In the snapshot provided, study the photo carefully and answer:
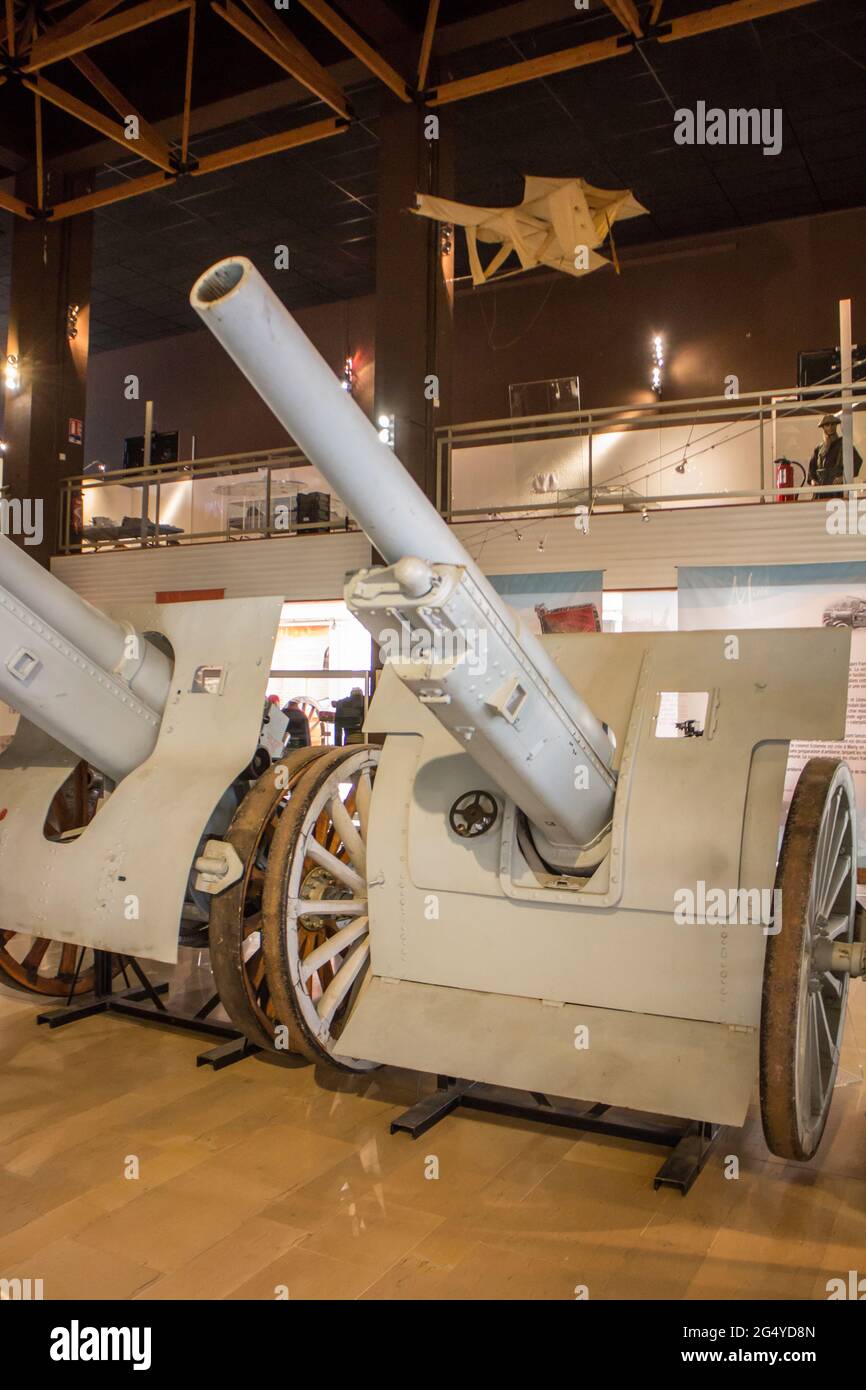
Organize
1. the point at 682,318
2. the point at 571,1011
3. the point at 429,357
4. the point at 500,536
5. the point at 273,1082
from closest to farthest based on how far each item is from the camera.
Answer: the point at 571,1011 → the point at 273,1082 → the point at 500,536 → the point at 429,357 → the point at 682,318

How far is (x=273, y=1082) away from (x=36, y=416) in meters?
8.87

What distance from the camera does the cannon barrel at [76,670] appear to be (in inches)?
154

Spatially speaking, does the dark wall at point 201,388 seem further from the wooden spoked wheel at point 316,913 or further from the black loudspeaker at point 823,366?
the wooden spoked wheel at point 316,913

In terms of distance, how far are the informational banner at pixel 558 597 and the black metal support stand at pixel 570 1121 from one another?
448 cm

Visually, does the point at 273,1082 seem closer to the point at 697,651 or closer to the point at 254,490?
the point at 697,651

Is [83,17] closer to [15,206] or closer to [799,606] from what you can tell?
[15,206]

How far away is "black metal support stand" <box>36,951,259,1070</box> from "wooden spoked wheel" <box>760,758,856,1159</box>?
7.24 ft

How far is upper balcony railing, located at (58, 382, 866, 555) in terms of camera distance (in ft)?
27.0

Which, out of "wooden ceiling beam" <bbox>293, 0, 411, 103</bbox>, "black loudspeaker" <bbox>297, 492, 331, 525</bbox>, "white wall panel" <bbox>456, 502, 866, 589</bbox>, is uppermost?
"wooden ceiling beam" <bbox>293, 0, 411, 103</bbox>

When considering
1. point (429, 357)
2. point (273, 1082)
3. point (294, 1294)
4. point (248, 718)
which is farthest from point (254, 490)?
point (294, 1294)

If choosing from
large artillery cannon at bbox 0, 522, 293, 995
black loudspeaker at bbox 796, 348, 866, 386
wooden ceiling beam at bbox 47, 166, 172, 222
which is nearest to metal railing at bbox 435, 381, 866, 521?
black loudspeaker at bbox 796, 348, 866, 386

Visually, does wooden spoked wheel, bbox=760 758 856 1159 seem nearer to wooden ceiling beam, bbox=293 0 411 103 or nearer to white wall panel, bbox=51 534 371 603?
white wall panel, bbox=51 534 371 603

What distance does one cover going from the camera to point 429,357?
8820mm

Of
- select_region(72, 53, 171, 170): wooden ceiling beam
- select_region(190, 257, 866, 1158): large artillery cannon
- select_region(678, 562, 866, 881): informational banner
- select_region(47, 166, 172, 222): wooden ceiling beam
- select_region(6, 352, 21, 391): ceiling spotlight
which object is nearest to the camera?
select_region(190, 257, 866, 1158): large artillery cannon
